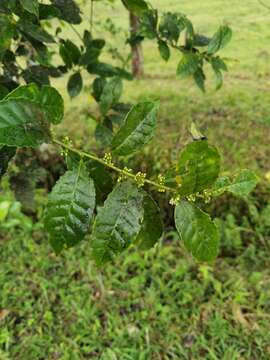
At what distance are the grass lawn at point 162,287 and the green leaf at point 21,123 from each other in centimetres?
118

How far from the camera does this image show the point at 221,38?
0.98 m

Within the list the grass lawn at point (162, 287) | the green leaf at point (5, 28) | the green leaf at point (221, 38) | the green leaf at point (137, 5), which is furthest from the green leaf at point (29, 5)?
the grass lawn at point (162, 287)

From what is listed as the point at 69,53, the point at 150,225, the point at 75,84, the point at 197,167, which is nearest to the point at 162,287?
the point at 75,84

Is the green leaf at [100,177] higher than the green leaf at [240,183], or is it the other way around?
the green leaf at [240,183]

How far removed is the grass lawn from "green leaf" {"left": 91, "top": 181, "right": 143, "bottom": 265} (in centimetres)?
113

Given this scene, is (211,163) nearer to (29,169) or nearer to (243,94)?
(29,169)

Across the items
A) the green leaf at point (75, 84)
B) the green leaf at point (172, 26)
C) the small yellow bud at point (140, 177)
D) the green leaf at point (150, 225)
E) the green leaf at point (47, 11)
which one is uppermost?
the green leaf at point (47, 11)

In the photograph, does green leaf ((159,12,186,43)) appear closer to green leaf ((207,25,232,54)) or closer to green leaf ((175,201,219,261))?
green leaf ((207,25,232,54))

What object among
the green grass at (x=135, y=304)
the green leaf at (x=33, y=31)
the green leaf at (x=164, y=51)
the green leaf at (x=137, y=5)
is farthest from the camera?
the green grass at (x=135, y=304)

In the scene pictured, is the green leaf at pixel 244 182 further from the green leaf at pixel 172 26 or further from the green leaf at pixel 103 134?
the green leaf at pixel 172 26

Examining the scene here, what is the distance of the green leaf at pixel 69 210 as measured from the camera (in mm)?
483

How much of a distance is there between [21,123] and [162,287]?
5.59ft

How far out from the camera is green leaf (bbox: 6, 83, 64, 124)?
44cm

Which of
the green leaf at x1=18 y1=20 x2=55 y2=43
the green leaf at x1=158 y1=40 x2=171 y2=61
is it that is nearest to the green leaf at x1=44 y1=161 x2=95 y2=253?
the green leaf at x1=18 y1=20 x2=55 y2=43
